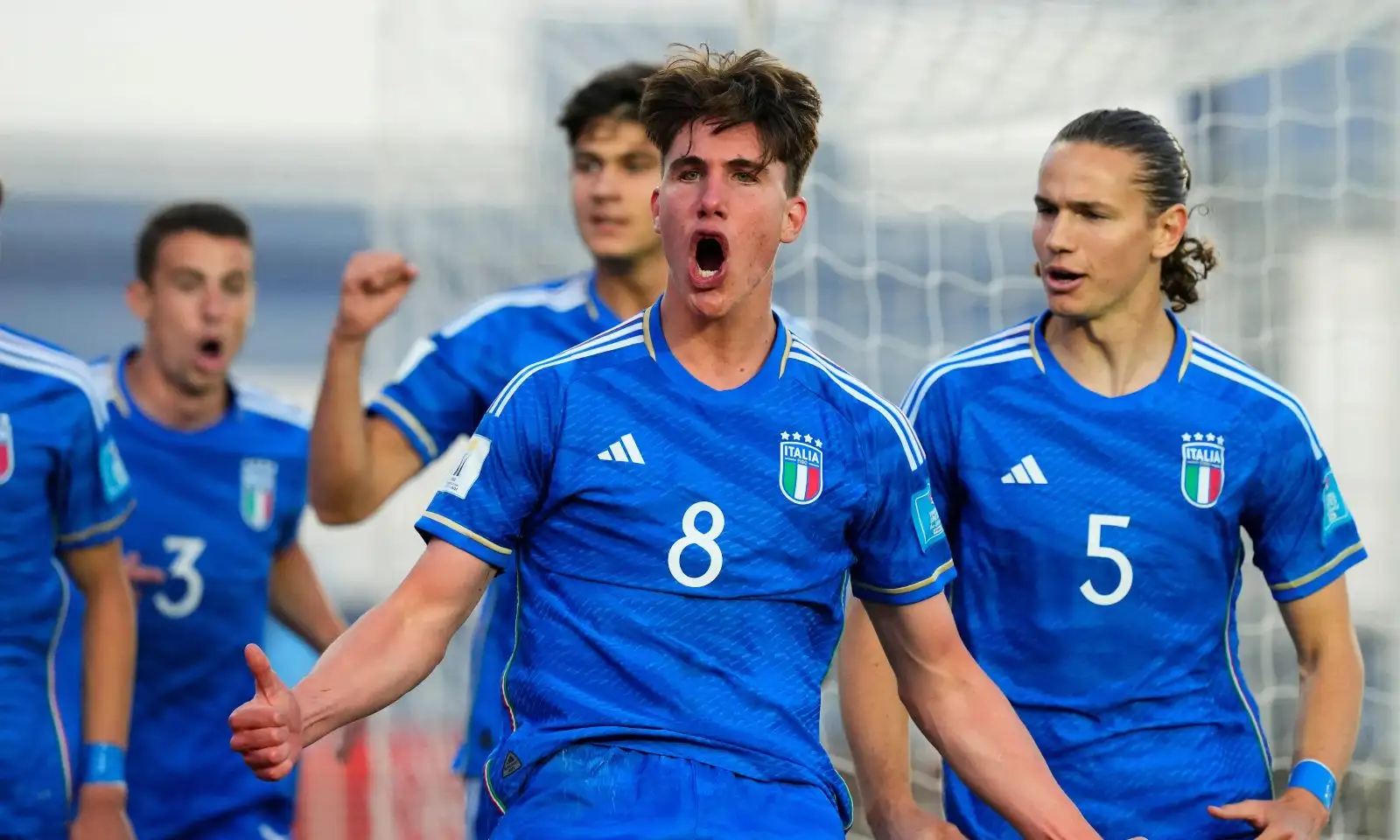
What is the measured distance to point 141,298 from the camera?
242 inches

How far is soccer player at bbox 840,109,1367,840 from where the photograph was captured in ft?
13.0

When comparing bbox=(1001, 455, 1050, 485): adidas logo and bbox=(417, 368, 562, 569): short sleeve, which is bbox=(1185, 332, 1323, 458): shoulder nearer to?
bbox=(1001, 455, 1050, 485): adidas logo

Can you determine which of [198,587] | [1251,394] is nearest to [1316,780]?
[1251,394]

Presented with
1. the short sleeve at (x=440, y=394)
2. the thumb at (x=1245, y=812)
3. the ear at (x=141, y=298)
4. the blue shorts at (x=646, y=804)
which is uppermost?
the ear at (x=141, y=298)

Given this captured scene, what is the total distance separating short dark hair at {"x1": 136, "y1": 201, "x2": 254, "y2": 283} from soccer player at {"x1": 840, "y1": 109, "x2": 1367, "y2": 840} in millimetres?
2799

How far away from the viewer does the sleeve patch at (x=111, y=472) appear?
4.57 m

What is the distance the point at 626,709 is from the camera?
312cm

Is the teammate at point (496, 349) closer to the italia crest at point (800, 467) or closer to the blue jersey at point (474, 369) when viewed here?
the blue jersey at point (474, 369)

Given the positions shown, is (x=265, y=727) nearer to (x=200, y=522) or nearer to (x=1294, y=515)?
(x=1294, y=515)

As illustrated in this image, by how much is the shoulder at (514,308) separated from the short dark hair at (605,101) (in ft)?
1.26

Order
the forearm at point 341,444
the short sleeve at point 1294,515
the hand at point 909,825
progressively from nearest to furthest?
the hand at point 909,825, the short sleeve at point 1294,515, the forearm at point 341,444

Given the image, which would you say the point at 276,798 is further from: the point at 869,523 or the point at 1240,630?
the point at 1240,630

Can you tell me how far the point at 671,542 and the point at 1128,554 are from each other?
4.07 feet

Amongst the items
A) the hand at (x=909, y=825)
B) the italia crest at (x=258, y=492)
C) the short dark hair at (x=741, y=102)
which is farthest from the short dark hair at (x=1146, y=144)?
the italia crest at (x=258, y=492)
